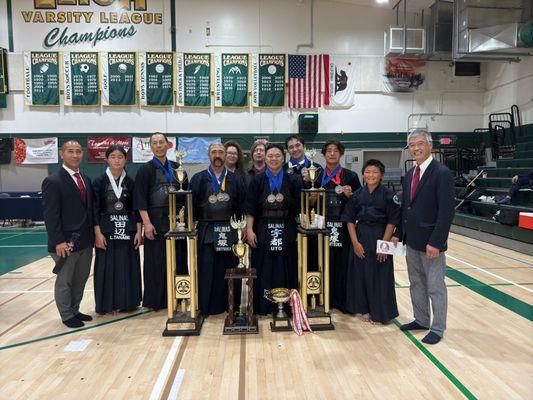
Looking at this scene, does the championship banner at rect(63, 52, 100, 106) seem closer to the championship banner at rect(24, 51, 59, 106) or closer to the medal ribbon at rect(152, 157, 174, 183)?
the championship banner at rect(24, 51, 59, 106)

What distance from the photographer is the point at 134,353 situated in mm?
3205

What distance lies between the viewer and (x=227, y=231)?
382 centimetres

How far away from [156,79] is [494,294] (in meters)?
10.4

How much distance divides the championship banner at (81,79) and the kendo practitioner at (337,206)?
987 centimetres

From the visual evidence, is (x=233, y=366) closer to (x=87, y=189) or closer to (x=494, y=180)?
(x=87, y=189)

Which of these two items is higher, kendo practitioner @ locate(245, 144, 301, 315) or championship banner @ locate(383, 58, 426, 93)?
championship banner @ locate(383, 58, 426, 93)

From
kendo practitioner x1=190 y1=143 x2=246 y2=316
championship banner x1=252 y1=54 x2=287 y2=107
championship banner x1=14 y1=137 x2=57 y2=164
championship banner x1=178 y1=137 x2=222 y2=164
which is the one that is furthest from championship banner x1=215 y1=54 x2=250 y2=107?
kendo practitioner x1=190 y1=143 x2=246 y2=316

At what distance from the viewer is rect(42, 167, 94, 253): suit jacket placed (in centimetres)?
349

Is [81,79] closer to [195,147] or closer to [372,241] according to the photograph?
[195,147]

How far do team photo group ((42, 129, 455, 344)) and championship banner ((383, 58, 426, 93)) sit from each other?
9421 mm

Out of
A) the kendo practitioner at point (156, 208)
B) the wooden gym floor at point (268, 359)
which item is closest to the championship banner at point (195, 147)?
the wooden gym floor at point (268, 359)

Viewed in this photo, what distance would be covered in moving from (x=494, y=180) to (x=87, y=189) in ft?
32.3

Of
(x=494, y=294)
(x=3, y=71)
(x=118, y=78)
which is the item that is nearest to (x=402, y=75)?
(x=118, y=78)

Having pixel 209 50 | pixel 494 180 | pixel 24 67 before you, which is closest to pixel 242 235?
pixel 494 180
